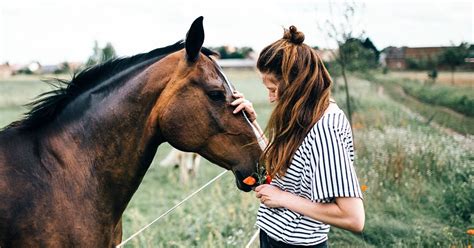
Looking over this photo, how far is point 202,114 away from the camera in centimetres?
312

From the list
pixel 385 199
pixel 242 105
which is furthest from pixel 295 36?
pixel 385 199

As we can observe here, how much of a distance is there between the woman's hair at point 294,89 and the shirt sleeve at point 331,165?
85 mm

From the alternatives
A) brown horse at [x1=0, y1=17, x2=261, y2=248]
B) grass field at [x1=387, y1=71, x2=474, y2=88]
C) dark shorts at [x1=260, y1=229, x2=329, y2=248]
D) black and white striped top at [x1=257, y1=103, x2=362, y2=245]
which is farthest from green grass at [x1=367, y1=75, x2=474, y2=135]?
black and white striped top at [x1=257, y1=103, x2=362, y2=245]

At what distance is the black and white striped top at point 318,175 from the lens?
2.40m

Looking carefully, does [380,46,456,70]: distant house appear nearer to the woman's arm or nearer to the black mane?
the black mane

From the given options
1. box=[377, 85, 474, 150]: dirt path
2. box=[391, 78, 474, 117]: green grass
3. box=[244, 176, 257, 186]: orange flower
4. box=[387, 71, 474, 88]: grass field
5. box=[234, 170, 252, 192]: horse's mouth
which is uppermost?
box=[244, 176, 257, 186]: orange flower

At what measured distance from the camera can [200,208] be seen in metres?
7.61

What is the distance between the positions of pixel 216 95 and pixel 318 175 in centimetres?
94

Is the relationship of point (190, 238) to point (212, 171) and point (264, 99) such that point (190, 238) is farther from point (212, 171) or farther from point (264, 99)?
→ point (264, 99)

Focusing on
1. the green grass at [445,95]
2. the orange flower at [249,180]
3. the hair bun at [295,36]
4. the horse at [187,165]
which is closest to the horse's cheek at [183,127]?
the orange flower at [249,180]

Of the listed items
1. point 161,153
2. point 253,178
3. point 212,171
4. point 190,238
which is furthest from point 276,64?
point 161,153

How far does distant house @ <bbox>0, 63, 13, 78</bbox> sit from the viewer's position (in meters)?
30.0

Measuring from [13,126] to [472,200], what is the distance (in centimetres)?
509

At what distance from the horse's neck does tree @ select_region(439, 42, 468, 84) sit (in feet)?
23.4
